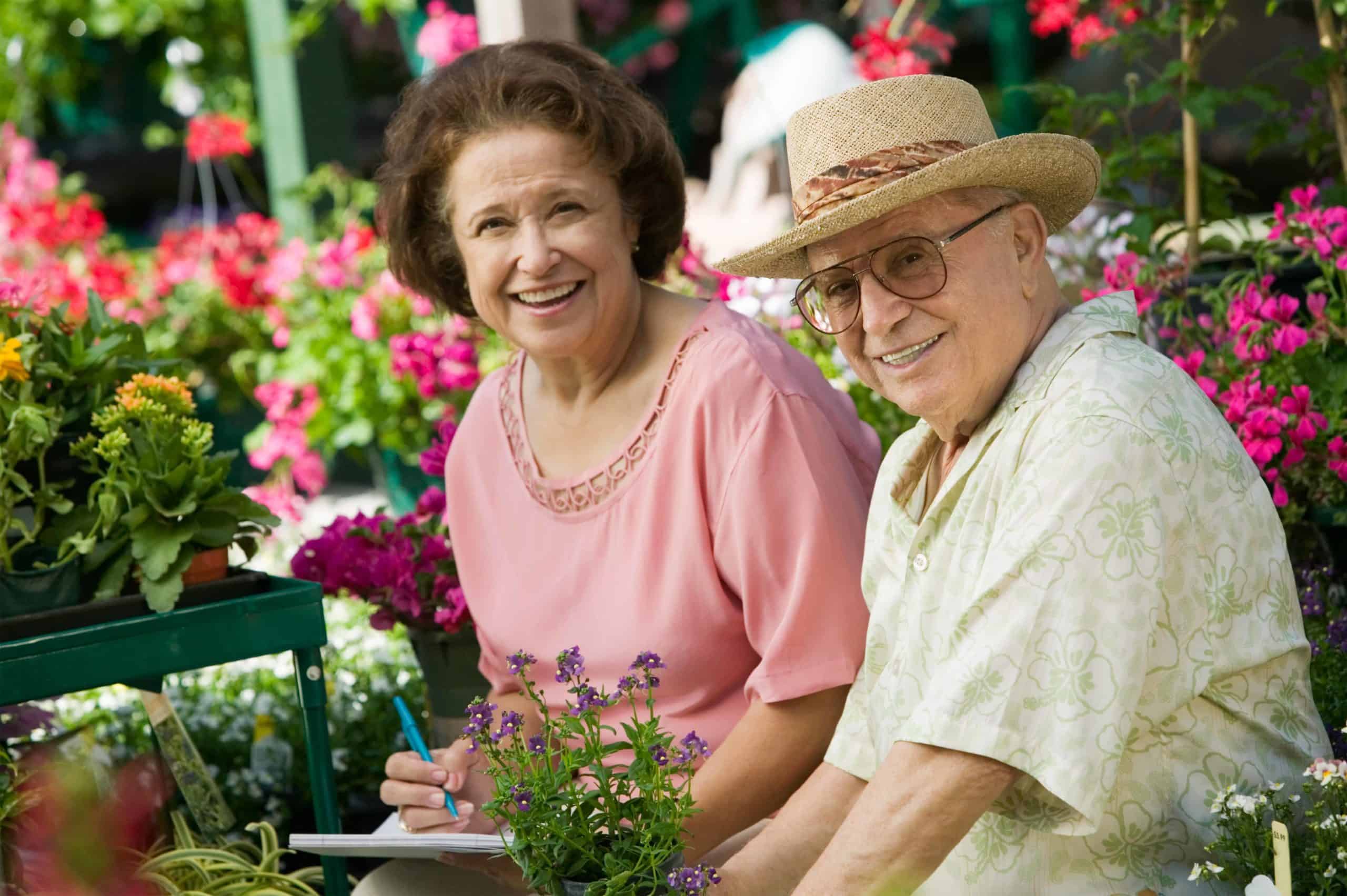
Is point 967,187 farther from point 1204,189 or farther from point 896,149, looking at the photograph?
point 1204,189

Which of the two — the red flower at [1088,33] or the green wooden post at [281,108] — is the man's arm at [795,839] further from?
the green wooden post at [281,108]

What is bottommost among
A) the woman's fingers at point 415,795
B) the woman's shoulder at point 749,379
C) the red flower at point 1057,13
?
the woman's fingers at point 415,795

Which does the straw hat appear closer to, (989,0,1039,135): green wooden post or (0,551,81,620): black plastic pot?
(0,551,81,620): black plastic pot

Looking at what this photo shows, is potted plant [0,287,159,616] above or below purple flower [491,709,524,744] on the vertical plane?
above

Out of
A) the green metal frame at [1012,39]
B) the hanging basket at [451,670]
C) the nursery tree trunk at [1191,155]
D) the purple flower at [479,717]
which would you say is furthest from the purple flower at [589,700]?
the green metal frame at [1012,39]

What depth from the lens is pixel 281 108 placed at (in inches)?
262

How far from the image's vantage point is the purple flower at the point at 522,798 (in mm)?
1747

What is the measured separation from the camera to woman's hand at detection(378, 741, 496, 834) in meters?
2.54

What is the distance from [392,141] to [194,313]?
386 cm

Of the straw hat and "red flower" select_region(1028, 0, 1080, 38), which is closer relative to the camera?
the straw hat

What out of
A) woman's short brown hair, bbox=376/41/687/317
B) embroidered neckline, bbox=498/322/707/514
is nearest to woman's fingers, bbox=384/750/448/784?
embroidered neckline, bbox=498/322/707/514

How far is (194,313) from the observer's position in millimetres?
6410

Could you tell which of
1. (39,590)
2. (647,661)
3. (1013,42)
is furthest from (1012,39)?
(647,661)

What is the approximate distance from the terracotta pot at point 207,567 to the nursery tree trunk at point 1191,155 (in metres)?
2.20
